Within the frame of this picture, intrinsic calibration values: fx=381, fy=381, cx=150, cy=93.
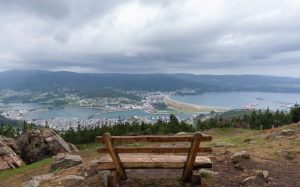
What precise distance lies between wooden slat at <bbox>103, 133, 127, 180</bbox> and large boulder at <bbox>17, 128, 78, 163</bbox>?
19426mm

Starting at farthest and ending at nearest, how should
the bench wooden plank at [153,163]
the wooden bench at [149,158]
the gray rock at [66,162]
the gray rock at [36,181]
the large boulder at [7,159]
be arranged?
1. the large boulder at [7,159]
2. the gray rock at [66,162]
3. the gray rock at [36,181]
4. the bench wooden plank at [153,163]
5. the wooden bench at [149,158]

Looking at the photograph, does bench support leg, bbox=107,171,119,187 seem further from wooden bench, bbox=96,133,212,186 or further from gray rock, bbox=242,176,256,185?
gray rock, bbox=242,176,256,185

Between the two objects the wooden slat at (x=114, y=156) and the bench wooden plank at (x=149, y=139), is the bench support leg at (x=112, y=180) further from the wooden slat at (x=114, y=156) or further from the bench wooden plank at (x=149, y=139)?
the bench wooden plank at (x=149, y=139)

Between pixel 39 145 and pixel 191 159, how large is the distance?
21.2 metres

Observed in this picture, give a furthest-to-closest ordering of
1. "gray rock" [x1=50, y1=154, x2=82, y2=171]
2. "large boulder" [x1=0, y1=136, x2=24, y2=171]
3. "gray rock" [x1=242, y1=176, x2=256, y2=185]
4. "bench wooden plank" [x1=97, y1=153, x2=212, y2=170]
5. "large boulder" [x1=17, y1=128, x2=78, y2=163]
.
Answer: "large boulder" [x1=17, y1=128, x2=78, y2=163]
"large boulder" [x1=0, y1=136, x2=24, y2=171]
"gray rock" [x1=50, y1=154, x2=82, y2=171]
"gray rock" [x1=242, y1=176, x2=256, y2=185]
"bench wooden plank" [x1=97, y1=153, x2=212, y2=170]

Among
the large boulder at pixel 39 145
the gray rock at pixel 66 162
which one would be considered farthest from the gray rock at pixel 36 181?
the large boulder at pixel 39 145

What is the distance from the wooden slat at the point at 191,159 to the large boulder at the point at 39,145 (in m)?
20.1

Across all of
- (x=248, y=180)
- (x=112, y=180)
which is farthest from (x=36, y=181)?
(x=248, y=180)

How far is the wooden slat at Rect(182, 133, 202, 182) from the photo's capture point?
837cm

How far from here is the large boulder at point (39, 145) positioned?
27.7 metres

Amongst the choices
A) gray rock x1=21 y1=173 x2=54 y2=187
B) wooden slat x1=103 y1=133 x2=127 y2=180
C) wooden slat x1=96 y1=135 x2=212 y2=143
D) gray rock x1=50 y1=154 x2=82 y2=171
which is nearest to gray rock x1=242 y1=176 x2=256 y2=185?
wooden slat x1=96 y1=135 x2=212 y2=143

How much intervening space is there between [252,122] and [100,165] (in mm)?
52955

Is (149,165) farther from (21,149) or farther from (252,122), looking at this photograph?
(252,122)

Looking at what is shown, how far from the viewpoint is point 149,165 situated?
8930mm
